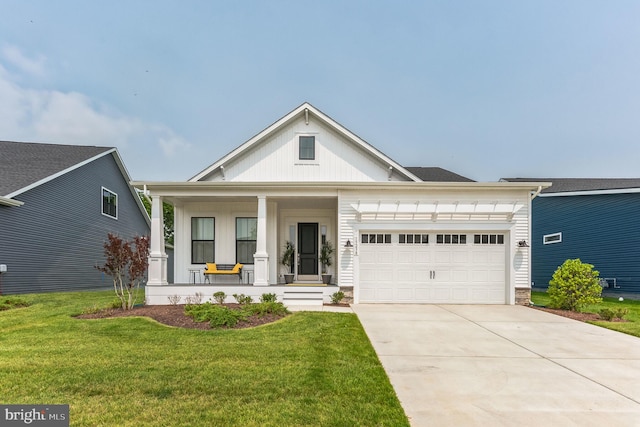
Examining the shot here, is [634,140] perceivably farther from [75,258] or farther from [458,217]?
[75,258]

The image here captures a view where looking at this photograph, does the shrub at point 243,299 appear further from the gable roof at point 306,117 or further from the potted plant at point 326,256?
the gable roof at point 306,117

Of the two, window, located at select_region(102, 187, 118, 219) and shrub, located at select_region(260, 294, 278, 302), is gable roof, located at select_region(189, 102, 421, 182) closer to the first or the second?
shrub, located at select_region(260, 294, 278, 302)

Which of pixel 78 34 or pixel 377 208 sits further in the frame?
pixel 78 34

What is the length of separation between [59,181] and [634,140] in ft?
99.3

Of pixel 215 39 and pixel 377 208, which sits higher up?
pixel 215 39

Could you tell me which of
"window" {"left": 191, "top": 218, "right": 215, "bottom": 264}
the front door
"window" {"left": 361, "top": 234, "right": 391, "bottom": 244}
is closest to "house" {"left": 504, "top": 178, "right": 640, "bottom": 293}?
"window" {"left": 361, "top": 234, "right": 391, "bottom": 244}

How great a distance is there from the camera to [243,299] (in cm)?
1019

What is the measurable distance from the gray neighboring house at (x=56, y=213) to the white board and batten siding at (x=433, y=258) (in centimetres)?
1218

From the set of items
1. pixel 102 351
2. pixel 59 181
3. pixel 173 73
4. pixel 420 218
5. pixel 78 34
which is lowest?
pixel 102 351

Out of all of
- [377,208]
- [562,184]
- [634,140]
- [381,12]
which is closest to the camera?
[377,208]

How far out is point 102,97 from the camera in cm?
2177

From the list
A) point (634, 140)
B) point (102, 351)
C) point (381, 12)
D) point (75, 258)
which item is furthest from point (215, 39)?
point (634, 140)

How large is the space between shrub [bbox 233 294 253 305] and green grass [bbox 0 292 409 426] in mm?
2995

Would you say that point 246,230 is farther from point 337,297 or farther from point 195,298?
point 337,297
